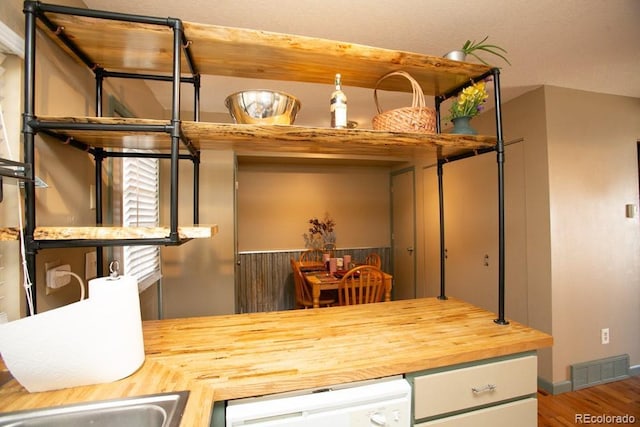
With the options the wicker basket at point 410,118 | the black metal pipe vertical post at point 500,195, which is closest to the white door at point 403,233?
the black metal pipe vertical post at point 500,195

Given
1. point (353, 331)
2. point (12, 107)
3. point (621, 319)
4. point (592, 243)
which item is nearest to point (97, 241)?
point (12, 107)

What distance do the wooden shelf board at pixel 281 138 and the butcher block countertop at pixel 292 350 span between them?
31.0 inches

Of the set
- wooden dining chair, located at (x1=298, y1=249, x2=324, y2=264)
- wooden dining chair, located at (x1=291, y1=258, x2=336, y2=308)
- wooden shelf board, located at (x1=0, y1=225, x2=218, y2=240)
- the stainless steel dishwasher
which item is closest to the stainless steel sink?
the stainless steel dishwasher

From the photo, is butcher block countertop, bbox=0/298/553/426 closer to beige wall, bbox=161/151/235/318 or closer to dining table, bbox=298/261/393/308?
dining table, bbox=298/261/393/308

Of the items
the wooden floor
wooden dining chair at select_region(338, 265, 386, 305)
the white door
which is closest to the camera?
the wooden floor

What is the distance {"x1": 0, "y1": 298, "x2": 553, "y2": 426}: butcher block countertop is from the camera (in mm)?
778

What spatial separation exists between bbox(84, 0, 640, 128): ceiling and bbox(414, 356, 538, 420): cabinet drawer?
1.35m

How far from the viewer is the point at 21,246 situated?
2.80 feet

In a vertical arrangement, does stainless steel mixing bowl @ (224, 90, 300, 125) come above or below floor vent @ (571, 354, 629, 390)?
above

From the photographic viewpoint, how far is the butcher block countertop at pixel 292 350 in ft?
2.55

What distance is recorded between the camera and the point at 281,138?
1.11m

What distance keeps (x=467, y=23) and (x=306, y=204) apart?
2936 millimetres

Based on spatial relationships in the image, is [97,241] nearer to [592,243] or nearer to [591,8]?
[591,8]

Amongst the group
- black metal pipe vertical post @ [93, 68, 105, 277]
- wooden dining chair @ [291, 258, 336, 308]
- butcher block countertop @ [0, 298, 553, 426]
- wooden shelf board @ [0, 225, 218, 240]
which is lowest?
wooden dining chair @ [291, 258, 336, 308]
